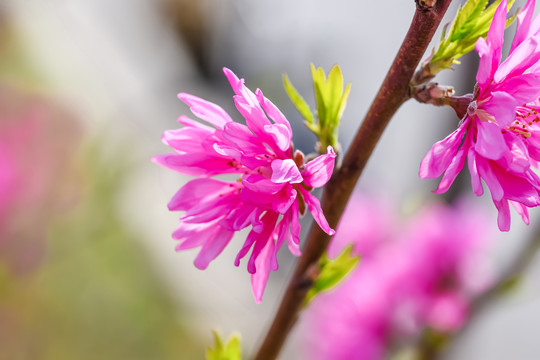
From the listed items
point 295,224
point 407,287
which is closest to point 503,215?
point 295,224

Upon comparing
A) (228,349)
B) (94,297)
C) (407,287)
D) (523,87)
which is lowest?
(94,297)

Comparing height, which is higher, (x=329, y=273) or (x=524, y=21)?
(x=524, y=21)

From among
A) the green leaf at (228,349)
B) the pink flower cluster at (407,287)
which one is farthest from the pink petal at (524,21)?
the pink flower cluster at (407,287)

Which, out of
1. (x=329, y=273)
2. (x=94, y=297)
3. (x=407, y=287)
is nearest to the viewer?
(x=329, y=273)

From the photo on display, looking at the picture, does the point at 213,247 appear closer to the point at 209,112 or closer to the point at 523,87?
the point at 209,112

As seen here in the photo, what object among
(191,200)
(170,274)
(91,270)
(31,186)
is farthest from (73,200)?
(191,200)

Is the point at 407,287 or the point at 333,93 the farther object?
the point at 407,287

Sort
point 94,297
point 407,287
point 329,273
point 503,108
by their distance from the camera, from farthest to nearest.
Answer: point 94,297
point 407,287
point 329,273
point 503,108
